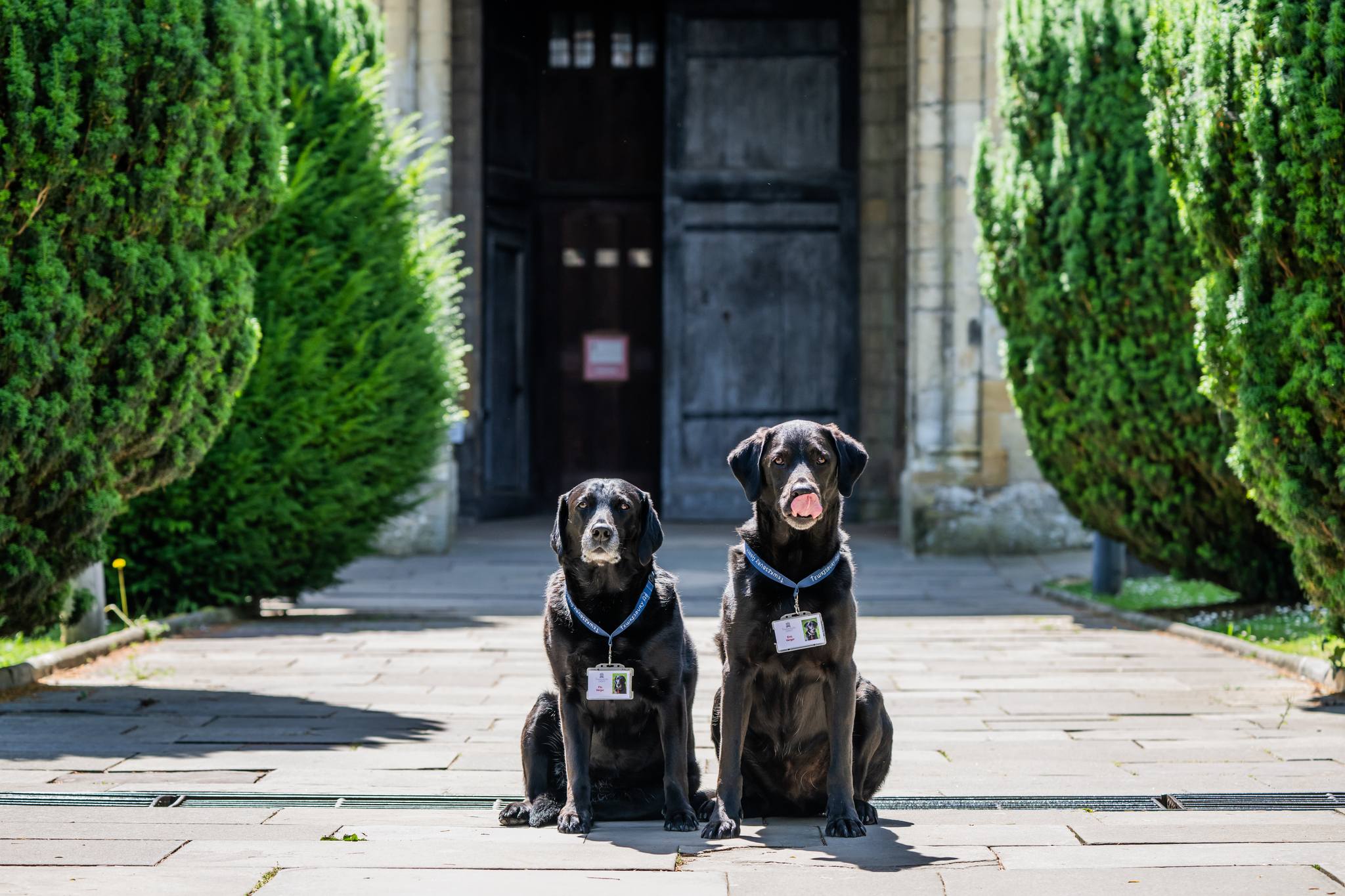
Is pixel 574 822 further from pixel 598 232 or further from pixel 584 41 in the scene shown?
pixel 584 41

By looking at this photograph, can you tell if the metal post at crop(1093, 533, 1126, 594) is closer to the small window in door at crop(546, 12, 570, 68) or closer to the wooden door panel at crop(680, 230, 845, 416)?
the wooden door panel at crop(680, 230, 845, 416)

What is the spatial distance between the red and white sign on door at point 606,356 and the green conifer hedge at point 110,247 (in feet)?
38.1

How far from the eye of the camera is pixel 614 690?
4.42m

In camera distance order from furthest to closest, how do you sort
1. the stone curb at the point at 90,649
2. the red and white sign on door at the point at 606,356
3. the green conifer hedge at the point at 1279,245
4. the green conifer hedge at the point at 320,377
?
the red and white sign on door at the point at 606,356, the green conifer hedge at the point at 320,377, the stone curb at the point at 90,649, the green conifer hedge at the point at 1279,245

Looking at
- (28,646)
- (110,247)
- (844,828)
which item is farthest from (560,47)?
(844,828)

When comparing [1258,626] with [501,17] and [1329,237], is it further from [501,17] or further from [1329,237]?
[501,17]

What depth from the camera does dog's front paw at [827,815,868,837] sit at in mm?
4426

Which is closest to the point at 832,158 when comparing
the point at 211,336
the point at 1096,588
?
the point at 1096,588

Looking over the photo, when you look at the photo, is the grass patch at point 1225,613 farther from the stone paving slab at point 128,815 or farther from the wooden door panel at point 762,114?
the wooden door panel at point 762,114

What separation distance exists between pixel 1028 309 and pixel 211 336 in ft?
17.5

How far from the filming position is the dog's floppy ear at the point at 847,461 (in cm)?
452

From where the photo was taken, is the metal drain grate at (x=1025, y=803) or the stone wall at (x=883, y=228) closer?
the metal drain grate at (x=1025, y=803)

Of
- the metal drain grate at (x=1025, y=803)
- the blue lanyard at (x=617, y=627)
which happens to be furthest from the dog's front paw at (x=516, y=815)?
the metal drain grate at (x=1025, y=803)

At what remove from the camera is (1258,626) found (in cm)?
962
